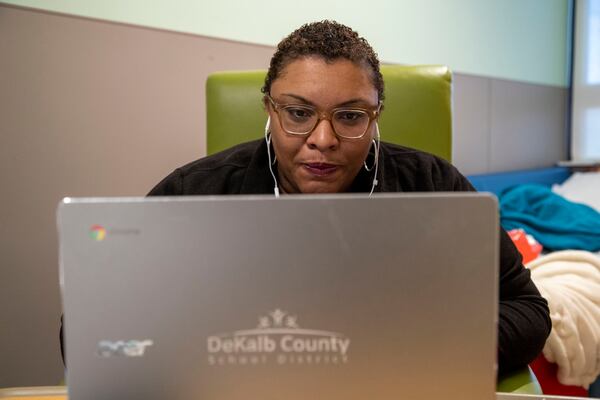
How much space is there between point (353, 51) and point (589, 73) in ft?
10.6

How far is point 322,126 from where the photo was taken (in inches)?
33.6

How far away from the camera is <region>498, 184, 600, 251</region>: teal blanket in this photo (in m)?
1.99

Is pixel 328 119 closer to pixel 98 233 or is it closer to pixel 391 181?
pixel 391 181

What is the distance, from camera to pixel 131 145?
60.7 inches

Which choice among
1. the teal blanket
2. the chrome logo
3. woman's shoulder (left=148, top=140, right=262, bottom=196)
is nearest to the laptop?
the chrome logo

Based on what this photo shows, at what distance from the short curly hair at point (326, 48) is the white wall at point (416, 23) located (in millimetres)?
785

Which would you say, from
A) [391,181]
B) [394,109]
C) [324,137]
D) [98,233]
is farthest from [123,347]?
[394,109]

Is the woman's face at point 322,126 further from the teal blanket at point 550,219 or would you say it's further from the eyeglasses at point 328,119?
the teal blanket at point 550,219

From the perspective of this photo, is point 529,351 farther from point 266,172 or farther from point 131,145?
point 131,145

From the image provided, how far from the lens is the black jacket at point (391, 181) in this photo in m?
0.87

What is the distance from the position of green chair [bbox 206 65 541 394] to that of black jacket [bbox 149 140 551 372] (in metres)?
0.11

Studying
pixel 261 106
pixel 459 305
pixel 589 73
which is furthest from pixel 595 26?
pixel 459 305

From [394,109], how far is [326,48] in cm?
35

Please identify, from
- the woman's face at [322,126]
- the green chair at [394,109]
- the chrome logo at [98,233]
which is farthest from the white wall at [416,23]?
the chrome logo at [98,233]
